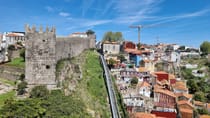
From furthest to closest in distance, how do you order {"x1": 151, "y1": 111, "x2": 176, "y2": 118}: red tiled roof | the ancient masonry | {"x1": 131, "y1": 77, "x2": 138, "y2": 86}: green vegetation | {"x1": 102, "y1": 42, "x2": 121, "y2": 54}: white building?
{"x1": 102, "y1": 42, "x2": 121, "y2": 54}: white building < {"x1": 131, "y1": 77, "x2": 138, "y2": 86}: green vegetation < {"x1": 151, "y1": 111, "x2": 176, "y2": 118}: red tiled roof < the ancient masonry

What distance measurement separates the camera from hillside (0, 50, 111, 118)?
50.4 feet

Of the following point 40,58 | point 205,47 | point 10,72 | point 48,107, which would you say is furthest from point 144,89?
point 205,47

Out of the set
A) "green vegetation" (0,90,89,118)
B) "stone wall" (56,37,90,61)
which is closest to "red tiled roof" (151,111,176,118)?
"green vegetation" (0,90,89,118)

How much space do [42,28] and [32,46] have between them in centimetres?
207

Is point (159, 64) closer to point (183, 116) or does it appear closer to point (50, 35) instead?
point (183, 116)

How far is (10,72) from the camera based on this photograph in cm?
2995

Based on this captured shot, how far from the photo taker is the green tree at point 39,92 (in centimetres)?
1912

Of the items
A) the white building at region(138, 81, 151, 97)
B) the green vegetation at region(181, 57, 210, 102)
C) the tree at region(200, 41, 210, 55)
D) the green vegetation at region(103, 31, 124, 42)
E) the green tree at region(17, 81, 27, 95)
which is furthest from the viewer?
the tree at region(200, 41, 210, 55)

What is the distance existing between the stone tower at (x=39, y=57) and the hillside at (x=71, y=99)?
154cm

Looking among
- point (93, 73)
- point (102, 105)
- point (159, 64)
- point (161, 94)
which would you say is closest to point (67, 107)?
point (102, 105)

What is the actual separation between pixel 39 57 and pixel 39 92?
3582 mm

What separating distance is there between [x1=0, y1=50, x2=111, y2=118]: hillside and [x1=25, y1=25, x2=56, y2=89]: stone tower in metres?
1.54

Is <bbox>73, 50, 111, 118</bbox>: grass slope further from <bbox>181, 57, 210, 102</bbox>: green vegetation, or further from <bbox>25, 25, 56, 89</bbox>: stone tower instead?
<bbox>181, 57, 210, 102</bbox>: green vegetation

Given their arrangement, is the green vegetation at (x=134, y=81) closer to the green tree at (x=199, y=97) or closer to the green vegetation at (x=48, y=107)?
the green vegetation at (x=48, y=107)
